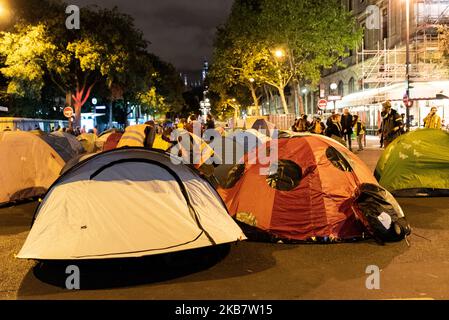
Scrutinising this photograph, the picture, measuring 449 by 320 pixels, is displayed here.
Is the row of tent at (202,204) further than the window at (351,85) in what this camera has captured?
No

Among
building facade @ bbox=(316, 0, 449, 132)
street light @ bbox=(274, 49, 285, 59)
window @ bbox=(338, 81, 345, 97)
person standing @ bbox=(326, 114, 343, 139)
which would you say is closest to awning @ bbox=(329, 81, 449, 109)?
building facade @ bbox=(316, 0, 449, 132)

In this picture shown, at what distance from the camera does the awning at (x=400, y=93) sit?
83.7 feet

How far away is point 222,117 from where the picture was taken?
290 ft

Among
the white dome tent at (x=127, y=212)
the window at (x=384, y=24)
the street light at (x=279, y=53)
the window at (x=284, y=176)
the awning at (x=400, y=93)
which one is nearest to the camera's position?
the white dome tent at (x=127, y=212)

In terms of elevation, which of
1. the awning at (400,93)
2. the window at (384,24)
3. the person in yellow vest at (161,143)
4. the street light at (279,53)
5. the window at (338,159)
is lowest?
the window at (338,159)

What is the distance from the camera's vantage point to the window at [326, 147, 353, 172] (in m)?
7.85

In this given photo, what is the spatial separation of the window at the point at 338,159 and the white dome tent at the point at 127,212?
6.83 feet

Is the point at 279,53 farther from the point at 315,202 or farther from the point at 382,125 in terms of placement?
the point at 315,202

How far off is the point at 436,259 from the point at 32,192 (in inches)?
350

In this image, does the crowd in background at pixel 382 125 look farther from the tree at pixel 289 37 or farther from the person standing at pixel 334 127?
the tree at pixel 289 37

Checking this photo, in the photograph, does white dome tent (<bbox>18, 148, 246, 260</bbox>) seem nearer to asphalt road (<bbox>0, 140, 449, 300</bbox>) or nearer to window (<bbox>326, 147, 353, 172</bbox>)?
asphalt road (<bbox>0, 140, 449, 300</bbox>)

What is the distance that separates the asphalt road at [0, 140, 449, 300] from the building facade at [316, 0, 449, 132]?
20110mm

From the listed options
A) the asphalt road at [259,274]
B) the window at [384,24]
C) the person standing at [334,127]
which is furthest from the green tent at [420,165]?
the window at [384,24]

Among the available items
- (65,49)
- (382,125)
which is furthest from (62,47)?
(382,125)
